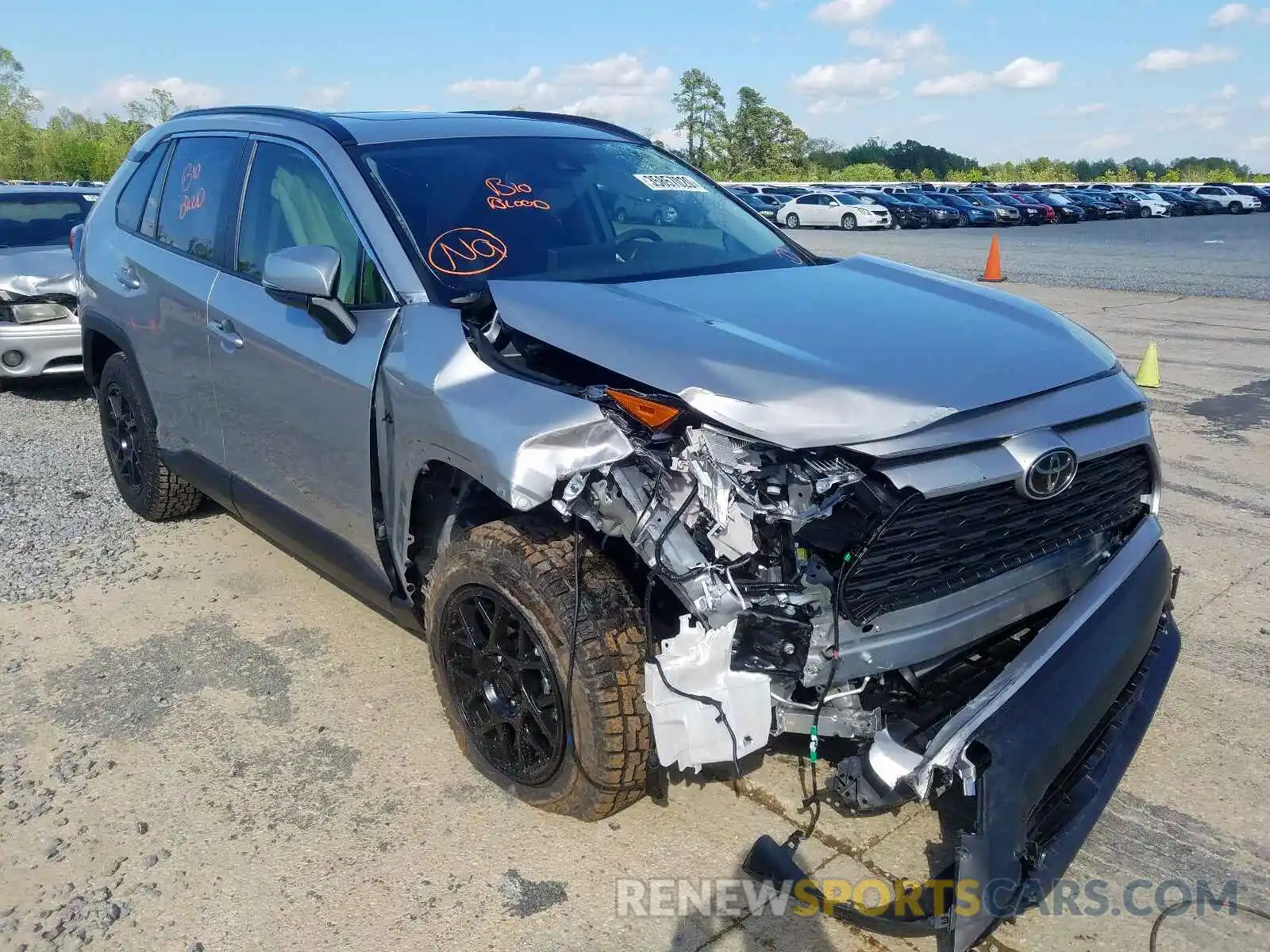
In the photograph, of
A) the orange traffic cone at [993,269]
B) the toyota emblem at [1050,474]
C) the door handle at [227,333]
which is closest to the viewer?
the toyota emblem at [1050,474]

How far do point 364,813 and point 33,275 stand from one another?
21.9 ft

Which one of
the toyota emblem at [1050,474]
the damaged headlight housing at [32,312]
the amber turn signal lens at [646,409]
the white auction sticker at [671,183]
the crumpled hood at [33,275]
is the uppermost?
the white auction sticker at [671,183]

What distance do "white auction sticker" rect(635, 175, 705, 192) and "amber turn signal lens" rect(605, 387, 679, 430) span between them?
1707mm

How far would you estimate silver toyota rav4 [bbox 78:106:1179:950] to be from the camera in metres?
2.39

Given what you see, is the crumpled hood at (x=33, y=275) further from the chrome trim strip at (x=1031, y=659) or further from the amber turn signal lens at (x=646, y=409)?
the chrome trim strip at (x=1031, y=659)

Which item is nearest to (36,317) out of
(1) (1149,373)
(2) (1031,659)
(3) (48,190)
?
(3) (48,190)

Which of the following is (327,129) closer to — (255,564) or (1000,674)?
(255,564)

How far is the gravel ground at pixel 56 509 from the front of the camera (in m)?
4.78

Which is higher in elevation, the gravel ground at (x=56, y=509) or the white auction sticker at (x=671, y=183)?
the white auction sticker at (x=671, y=183)

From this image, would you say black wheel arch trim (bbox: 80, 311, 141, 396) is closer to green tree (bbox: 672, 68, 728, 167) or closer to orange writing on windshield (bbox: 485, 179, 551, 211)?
orange writing on windshield (bbox: 485, 179, 551, 211)

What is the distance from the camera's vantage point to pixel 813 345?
2641 mm

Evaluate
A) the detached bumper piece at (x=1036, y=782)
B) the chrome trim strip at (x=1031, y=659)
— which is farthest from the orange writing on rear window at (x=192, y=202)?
the chrome trim strip at (x=1031, y=659)

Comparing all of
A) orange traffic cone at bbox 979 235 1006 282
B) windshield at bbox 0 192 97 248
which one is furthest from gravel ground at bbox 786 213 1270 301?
windshield at bbox 0 192 97 248

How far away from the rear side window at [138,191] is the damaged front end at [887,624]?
119 inches
